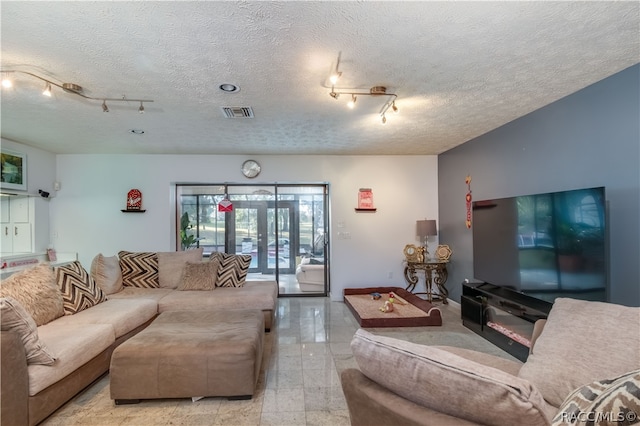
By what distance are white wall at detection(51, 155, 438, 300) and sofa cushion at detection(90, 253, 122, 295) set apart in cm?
126

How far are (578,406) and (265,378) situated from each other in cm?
233

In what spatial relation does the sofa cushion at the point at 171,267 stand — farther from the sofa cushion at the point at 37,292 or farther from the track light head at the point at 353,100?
the track light head at the point at 353,100

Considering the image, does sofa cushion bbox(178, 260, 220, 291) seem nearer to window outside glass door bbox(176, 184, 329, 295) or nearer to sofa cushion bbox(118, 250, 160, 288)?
sofa cushion bbox(118, 250, 160, 288)

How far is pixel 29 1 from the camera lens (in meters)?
1.60

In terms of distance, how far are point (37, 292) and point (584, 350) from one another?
12.8 feet

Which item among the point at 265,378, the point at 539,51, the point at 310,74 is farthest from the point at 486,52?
the point at 265,378

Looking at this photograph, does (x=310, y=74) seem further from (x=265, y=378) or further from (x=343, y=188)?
(x=343, y=188)

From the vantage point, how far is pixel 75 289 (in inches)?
122

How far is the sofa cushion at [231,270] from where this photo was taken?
4.25 meters

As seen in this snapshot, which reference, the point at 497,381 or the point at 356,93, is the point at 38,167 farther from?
the point at 497,381

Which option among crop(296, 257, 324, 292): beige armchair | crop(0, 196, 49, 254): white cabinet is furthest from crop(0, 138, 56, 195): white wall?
crop(296, 257, 324, 292): beige armchair

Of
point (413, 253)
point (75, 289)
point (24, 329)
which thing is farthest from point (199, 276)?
point (413, 253)

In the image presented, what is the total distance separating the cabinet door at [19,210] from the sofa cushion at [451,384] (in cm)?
608

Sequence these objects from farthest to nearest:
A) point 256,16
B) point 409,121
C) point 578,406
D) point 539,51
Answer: point 409,121 < point 539,51 < point 256,16 < point 578,406
